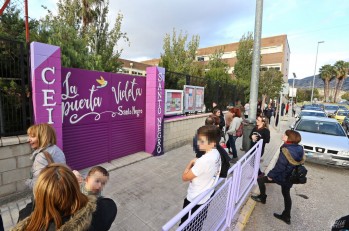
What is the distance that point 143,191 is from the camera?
14.0 feet

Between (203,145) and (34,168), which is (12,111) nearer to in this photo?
(34,168)

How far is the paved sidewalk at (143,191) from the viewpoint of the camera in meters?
3.34

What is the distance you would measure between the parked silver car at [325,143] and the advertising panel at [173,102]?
13.7 feet

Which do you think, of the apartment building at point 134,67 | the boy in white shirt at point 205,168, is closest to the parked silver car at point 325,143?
the boy in white shirt at point 205,168

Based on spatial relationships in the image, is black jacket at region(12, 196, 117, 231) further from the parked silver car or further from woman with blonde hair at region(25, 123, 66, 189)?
the parked silver car

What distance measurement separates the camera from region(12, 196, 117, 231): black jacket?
3.81 feet

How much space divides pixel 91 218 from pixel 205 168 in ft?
4.21

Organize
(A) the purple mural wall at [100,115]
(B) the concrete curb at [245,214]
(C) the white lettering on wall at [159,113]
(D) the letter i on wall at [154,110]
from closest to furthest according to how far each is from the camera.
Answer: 1. (B) the concrete curb at [245,214]
2. (A) the purple mural wall at [100,115]
3. (D) the letter i on wall at [154,110]
4. (C) the white lettering on wall at [159,113]

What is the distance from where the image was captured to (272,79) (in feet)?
58.3

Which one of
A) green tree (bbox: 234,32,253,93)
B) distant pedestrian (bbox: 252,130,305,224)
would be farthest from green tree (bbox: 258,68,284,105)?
distant pedestrian (bbox: 252,130,305,224)

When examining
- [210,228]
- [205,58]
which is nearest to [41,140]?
[210,228]

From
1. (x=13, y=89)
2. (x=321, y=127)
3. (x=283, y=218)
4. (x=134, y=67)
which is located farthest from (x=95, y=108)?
(x=134, y=67)

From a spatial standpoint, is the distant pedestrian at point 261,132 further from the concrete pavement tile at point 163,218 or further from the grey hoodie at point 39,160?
the grey hoodie at point 39,160

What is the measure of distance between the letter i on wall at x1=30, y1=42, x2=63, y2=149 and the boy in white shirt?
9.77 ft
